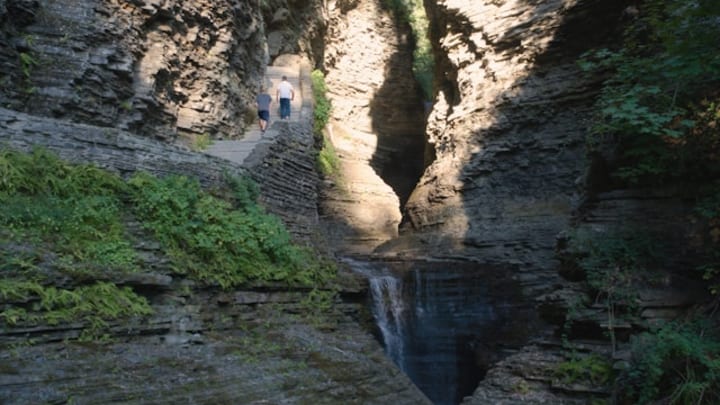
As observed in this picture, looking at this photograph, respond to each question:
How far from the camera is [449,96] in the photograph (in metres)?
21.6

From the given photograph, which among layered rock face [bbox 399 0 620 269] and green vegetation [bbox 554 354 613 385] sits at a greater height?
layered rock face [bbox 399 0 620 269]

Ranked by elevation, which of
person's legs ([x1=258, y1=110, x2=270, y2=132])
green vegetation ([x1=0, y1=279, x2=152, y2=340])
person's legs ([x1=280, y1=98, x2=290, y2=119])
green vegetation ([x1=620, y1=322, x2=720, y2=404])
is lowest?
green vegetation ([x1=620, y1=322, x2=720, y2=404])

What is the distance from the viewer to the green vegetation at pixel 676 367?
542cm

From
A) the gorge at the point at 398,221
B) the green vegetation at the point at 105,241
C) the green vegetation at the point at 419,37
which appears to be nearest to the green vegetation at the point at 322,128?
the gorge at the point at 398,221

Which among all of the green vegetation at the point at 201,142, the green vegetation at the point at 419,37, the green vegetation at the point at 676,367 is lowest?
the green vegetation at the point at 676,367

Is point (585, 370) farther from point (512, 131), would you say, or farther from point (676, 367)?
point (512, 131)

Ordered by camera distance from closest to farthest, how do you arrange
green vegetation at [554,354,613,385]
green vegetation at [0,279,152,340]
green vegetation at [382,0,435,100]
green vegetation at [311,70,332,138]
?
green vegetation at [0,279,152,340]
green vegetation at [554,354,613,385]
green vegetation at [311,70,332,138]
green vegetation at [382,0,435,100]

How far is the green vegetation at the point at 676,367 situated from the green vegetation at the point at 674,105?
2.28m

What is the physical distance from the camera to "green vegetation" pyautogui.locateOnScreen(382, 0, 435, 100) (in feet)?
88.5

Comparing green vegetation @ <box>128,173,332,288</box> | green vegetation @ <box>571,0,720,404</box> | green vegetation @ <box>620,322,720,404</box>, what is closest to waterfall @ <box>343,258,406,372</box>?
green vegetation @ <box>128,173,332,288</box>

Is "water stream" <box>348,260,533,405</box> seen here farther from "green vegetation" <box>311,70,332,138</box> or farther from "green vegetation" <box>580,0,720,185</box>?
"green vegetation" <box>311,70,332,138</box>

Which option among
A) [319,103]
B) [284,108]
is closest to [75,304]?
[284,108]

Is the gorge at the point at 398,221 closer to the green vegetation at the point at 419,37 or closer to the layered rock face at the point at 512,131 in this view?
the layered rock face at the point at 512,131

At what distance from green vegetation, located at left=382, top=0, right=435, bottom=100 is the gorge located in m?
4.93
